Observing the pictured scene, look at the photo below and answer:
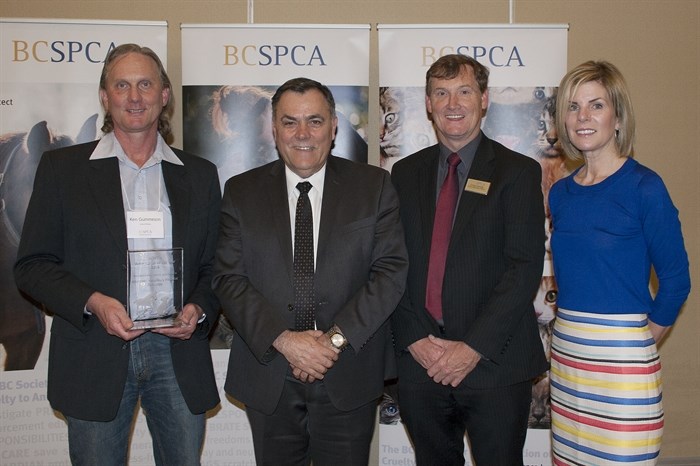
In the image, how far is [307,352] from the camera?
226 cm

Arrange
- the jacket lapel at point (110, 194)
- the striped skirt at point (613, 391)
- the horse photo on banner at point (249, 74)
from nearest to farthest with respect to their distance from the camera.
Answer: the striped skirt at point (613, 391)
the jacket lapel at point (110, 194)
the horse photo on banner at point (249, 74)

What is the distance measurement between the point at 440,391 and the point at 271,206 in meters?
1.07

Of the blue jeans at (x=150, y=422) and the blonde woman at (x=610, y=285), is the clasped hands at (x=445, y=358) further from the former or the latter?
the blue jeans at (x=150, y=422)

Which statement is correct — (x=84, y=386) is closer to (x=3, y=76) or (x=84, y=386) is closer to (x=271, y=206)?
(x=271, y=206)

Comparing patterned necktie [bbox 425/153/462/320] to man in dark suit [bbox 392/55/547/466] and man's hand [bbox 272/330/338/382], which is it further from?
man's hand [bbox 272/330/338/382]

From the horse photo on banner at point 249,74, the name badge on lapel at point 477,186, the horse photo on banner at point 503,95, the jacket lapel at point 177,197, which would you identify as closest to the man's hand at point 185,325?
the jacket lapel at point 177,197

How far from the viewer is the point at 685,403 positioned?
13.8 ft

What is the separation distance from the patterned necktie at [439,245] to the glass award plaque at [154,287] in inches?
41.3

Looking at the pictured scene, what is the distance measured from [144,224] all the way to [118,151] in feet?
1.21

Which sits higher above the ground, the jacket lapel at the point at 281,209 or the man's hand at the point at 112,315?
the jacket lapel at the point at 281,209

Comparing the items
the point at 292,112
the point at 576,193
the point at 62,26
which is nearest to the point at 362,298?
the point at 292,112

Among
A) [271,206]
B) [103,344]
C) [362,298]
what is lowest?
[103,344]

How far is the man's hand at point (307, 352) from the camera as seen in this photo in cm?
226

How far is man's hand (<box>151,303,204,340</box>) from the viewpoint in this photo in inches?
94.0
